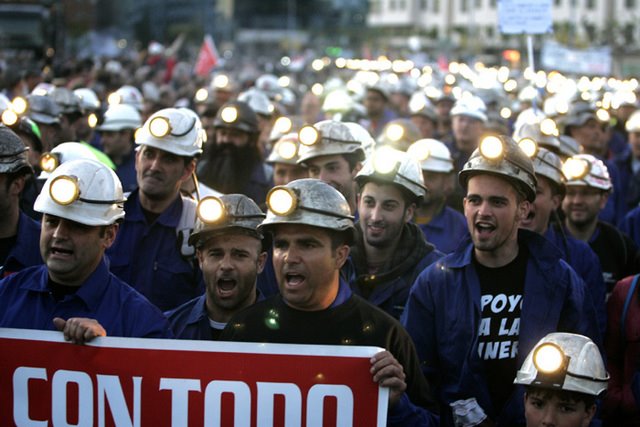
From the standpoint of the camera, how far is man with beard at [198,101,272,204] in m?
9.47

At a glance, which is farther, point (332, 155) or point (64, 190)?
point (332, 155)

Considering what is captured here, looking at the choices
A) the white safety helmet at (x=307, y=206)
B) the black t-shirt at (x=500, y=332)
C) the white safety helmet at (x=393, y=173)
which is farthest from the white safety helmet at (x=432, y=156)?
the white safety helmet at (x=307, y=206)

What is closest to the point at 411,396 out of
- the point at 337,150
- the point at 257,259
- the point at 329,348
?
the point at 329,348

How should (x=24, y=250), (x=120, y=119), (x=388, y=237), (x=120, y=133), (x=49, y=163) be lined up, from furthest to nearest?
(x=120, y=119), (x=120, y=133), (x=49, y=163), (x=388, y=237), (x=24, y=250)

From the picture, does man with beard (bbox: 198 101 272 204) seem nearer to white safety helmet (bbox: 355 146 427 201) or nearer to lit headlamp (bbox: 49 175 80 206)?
white safety helmet (bbox: 355 146 427 201)

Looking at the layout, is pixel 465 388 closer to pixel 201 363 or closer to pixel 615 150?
pixel 201 363

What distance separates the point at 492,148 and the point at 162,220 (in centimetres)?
219

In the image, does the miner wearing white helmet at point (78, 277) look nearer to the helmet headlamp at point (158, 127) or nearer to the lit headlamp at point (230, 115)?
the helmet headlamp at point (158, 127)

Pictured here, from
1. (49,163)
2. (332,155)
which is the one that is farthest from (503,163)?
(49,163)

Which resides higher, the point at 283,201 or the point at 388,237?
the point at 283,201

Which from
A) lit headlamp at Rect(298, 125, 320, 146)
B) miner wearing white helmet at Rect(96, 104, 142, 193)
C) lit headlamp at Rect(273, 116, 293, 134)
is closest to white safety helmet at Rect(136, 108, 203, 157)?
lit headlamp at Rect(298, 125, 320, 146)

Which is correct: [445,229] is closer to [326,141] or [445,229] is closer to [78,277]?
[326,141]

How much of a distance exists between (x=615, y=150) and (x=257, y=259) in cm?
979

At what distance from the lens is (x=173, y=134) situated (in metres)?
7.07
